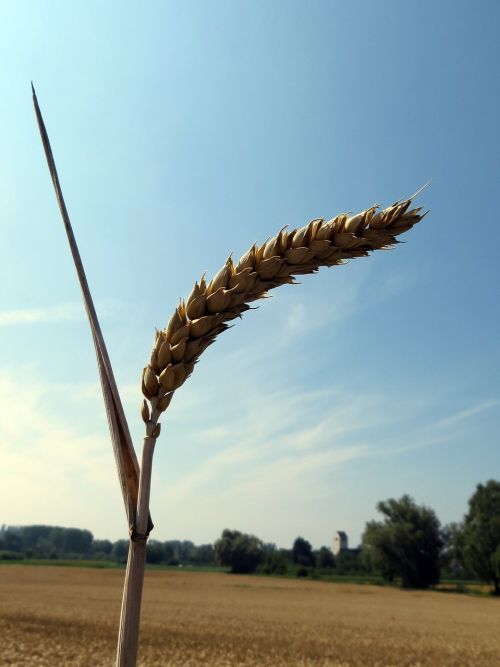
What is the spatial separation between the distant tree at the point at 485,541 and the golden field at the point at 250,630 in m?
14.9

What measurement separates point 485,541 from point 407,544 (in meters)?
11.6

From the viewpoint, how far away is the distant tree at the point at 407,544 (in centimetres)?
8512

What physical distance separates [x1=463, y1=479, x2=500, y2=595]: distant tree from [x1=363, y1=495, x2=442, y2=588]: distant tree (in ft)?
19.5

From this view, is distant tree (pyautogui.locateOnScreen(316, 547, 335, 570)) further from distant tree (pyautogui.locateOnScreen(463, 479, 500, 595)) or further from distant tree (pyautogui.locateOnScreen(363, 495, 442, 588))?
distant tree (pyautogui.locateOnScreen(463, 479, 500, 595))

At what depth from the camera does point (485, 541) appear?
261 ft

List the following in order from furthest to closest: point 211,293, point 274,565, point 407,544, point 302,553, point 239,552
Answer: point 302,553
point 274,565
point 239,552
point 407,544
point 211,293

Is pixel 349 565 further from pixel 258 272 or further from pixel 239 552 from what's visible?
pixel 258 272

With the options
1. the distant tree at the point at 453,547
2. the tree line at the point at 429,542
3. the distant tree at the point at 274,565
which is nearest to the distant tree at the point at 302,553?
the distant tree at the point at 274,565

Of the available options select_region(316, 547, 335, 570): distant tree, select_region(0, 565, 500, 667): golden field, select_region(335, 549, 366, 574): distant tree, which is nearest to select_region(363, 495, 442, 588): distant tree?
select_region(0, 565, 500, 667): golden field

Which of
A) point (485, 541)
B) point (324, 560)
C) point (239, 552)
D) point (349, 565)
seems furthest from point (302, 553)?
point (485, 541)

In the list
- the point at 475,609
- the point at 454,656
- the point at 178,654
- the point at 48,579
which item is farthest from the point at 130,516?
the point at 48,579

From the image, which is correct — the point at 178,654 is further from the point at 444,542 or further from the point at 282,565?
the point at 282,565

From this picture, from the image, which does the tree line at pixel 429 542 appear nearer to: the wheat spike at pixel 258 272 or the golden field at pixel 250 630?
the golden field at pixel 250 630

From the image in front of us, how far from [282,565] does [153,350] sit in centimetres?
12493
